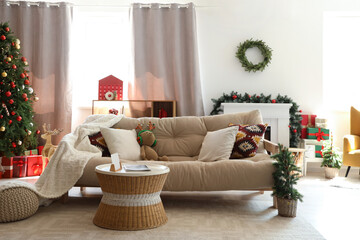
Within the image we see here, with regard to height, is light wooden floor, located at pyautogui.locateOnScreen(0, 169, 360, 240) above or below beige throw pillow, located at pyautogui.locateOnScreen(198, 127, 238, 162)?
below

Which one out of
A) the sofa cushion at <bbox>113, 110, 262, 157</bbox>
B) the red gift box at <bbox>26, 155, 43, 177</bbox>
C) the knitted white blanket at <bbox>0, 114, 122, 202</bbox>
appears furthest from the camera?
the red gift box at <bbox>26, 155, 43, 177</bbox>

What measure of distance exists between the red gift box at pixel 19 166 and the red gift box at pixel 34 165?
7 centimetres

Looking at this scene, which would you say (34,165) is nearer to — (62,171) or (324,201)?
(62,171)

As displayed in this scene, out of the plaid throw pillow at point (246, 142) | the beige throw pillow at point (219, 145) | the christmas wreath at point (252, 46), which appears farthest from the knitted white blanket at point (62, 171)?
the christmas wreath at point (252, 46)

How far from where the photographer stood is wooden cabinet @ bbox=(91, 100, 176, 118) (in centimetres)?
531

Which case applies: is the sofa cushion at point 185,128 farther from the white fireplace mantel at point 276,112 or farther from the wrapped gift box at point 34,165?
the wrapped gift box at point 34,165

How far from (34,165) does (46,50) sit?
1848 mm

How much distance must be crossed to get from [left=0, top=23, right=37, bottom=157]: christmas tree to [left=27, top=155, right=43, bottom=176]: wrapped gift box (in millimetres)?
162

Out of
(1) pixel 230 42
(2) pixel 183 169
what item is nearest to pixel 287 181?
(2) pixel 183 169

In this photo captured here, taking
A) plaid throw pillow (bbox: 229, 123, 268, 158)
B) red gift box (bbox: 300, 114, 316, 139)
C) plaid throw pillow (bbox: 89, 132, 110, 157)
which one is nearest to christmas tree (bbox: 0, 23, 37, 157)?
plaid throw pillow (bbox: 89, 132, 110, 157)

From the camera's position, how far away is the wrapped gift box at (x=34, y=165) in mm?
4708

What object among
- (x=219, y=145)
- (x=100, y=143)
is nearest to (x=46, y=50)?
(x=100, y=143)

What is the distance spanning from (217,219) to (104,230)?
0.87 meters

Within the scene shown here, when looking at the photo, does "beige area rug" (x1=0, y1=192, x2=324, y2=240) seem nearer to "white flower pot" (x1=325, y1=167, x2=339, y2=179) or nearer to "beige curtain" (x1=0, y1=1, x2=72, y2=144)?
"white flower pot" (x1=325, y1=167, x2=339, y2=179)
